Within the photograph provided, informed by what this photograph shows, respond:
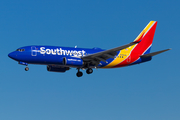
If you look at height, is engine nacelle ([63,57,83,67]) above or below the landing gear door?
below

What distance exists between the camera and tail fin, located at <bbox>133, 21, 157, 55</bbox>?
2442 inches

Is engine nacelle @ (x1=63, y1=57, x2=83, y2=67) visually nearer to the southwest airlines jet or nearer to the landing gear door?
the southwest airlines jet

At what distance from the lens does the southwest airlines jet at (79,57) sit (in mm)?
53531

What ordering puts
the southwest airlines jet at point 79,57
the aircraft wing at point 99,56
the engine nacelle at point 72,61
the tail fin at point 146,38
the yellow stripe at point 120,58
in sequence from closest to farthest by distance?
the southwest airlines jet at point 79,57
the engine nacelle at point 72,61
the aircraft wing at point 99,56
the yellow stripe at point 120,58
the tail fin at point 146,38

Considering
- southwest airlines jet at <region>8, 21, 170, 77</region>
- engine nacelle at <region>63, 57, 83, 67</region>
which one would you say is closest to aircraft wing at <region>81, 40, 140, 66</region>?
southwest airlines jet at <region>8, 21, 170, 77</region>

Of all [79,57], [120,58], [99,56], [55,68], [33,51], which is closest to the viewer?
[33,51]

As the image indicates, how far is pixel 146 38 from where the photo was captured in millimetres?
63469

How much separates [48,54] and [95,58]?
751cm

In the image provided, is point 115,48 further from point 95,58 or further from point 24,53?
point 24,53

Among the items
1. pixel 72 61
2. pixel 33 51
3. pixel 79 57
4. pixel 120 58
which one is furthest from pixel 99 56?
pixel 33 51

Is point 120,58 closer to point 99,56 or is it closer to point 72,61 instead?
point 99,56

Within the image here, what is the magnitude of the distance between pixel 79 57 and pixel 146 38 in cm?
1461

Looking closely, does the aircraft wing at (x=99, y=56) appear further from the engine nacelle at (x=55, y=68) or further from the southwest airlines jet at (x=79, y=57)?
the engine nacelle at (x=55, y=68)

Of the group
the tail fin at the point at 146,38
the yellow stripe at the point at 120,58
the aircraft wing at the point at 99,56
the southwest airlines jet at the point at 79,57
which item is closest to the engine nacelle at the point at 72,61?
the southwest airlines jet at the point at 79,57
